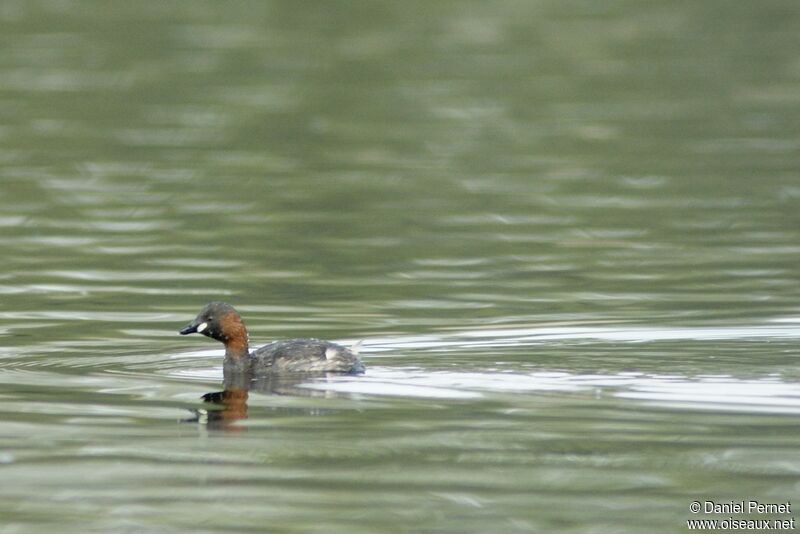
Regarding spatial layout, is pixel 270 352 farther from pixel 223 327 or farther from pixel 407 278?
pixel 407 278

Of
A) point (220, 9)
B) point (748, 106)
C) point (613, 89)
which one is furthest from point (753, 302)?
point (220, 9)

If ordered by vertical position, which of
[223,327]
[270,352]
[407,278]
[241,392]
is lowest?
[241,392]

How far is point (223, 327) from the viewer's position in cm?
1165

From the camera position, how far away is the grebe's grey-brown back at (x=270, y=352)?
11242 mm

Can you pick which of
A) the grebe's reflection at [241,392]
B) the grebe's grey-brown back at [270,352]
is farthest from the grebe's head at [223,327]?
the grebe's reflection at [241,392]

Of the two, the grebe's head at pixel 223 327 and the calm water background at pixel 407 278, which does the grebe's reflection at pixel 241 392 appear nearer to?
the calm water background at pixel 407 278

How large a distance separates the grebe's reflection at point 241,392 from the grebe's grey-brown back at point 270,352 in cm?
5

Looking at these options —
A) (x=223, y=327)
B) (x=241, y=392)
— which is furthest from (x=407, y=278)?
(x=241, y=392)

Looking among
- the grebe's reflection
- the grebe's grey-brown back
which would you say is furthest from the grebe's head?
the grebe's reflection

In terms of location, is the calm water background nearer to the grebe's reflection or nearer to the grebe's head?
the grebe's reflection

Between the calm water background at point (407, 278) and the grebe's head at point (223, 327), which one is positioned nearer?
the calm water background at point (407, 278)

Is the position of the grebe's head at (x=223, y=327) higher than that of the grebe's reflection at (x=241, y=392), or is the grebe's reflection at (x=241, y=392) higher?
the grebe's head at (x=223, y=327)

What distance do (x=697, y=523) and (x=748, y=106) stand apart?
19.2 metres

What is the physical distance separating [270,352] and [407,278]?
3802 millimetres
